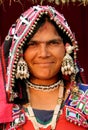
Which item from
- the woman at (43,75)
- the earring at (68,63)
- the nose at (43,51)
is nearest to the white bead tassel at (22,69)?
the woman at (43,75)

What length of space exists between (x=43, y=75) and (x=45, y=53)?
0.55 ft

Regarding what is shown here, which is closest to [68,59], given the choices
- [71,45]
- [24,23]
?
[71,45]

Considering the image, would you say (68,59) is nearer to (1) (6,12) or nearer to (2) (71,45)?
(2) (71,45)

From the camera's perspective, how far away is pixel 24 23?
394 centimetres

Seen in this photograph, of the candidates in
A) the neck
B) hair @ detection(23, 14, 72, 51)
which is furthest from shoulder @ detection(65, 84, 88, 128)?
hair @ detection(23, 14, 72, 51)

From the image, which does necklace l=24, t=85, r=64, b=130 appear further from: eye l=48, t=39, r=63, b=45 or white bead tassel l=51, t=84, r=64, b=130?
eye l=48, t=39, r=63, b=45

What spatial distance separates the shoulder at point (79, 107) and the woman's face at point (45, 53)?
225 mm

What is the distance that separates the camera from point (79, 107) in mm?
3969

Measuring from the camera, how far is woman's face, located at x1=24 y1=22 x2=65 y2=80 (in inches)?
152

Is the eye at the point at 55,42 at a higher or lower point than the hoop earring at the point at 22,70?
higher

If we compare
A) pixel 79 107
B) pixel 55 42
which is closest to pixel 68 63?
pixel 55 42

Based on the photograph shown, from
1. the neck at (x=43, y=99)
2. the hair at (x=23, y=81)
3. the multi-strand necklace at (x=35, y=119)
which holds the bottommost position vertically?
the multi-strand necklace at (x=35, y=119)

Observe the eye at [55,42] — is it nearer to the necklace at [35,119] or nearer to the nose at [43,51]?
the nose at [43,51]

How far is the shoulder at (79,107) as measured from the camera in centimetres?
392
